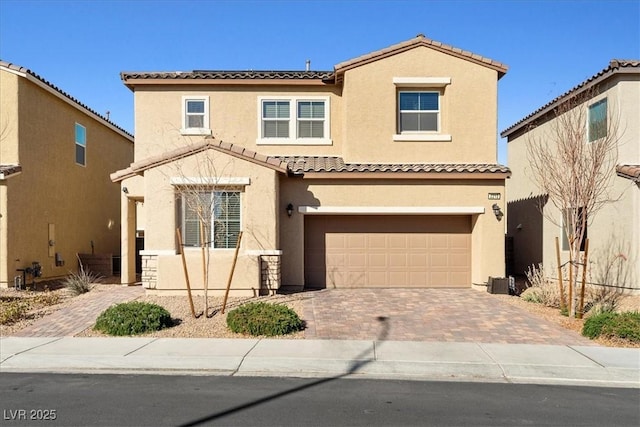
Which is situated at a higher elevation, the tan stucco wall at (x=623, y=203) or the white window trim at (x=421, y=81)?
the white window trim at (x=421, y=81)

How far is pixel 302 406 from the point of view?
6.32 meters

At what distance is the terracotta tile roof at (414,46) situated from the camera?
15.5 m

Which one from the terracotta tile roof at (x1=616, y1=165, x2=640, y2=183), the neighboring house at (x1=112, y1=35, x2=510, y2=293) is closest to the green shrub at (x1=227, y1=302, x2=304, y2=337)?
the neighboring house at (x1=112, y1=35, x2=510, y2=293)

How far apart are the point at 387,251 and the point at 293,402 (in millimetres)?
9236

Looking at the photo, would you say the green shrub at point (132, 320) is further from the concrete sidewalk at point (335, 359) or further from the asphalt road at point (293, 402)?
the asphalt road at point (293, 402)

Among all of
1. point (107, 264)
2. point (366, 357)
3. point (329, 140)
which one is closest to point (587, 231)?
point (329, 140)

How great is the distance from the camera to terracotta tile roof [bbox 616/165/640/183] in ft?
43.2

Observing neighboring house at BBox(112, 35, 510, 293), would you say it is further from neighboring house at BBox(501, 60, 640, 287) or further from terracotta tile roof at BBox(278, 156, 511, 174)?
neighboring house at BBox(501, 60, 640, 287)

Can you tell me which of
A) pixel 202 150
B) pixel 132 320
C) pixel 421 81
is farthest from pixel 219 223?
pixel 421 81

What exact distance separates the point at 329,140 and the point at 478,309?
708 cm

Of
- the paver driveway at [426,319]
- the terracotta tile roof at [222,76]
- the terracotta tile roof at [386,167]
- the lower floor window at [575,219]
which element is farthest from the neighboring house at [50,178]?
the lower floor window at [575,219]

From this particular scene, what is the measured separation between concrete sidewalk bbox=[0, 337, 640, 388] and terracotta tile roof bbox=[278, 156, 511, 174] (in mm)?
6182

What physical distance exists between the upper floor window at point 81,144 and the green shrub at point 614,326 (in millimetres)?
17696

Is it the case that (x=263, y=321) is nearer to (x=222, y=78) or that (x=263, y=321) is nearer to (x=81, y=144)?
(x=222, y=78)
